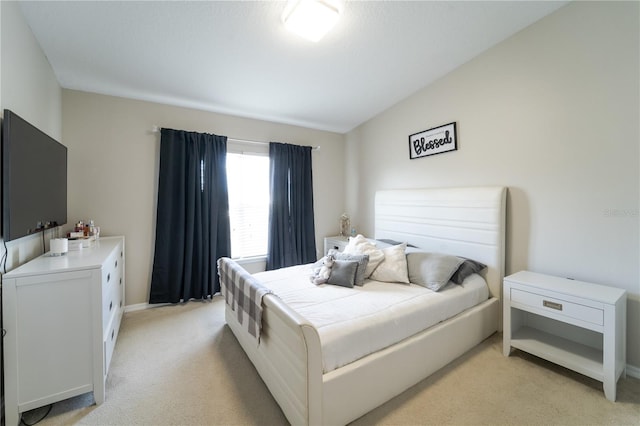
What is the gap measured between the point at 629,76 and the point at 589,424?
7.40ft

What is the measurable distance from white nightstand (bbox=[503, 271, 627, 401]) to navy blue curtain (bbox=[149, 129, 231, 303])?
322 cm

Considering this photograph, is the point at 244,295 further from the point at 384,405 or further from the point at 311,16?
the point at 311,16

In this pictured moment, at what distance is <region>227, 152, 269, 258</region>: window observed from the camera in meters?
3.62

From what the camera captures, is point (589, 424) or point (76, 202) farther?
point (76, 202)

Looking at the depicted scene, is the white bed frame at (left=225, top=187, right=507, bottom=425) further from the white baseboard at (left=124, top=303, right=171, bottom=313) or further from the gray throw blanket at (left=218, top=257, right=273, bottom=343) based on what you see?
the white baseboard at (left=124, top=303, right=171, bottom=313)

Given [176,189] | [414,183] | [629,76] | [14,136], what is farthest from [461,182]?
[14,136]

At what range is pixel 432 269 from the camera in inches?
89.7

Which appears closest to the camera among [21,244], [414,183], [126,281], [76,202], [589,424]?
[589,424]

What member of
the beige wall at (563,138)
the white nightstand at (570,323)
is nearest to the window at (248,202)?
the beige wall at (563,138)

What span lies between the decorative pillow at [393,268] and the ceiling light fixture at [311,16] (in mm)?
1985

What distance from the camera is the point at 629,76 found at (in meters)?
1.75

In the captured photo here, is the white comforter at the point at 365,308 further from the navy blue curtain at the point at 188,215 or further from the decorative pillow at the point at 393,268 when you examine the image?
the navy blue curtain at the point at 188,215

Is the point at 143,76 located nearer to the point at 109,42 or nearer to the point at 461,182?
the point at 109,42

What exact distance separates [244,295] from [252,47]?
6.76ft
